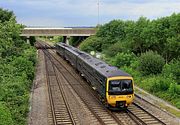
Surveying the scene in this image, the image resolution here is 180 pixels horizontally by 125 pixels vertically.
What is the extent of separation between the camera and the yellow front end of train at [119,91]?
77.8 ft

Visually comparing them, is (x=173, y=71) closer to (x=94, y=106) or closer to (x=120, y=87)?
(x=94, y=106)

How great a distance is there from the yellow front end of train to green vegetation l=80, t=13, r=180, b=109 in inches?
173

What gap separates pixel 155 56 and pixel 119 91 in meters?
13.2

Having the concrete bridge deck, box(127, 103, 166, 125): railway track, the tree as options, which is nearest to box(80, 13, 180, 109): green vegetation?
box(127, 103, 166, 125): railway track

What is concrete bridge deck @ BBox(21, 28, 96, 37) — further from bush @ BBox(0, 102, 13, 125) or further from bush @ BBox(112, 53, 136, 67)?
bush @ BBox(0, 102, 13, 125)

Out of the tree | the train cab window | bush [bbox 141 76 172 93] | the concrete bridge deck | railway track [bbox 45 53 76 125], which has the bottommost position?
railway track [bbox 45 53 76 125]

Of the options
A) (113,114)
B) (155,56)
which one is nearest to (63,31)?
(155,56)

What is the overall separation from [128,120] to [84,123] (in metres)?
2.81

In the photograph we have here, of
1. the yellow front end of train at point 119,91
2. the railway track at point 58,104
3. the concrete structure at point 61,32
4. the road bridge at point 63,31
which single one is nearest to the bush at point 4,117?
the railway track at point 58,104

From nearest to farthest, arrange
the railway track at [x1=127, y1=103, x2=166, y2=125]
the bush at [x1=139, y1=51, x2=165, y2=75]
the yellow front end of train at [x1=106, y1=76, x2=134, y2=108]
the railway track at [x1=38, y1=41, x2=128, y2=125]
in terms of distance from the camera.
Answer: the railway track at [x1=127, y1=103, x2=166, y2=125], the railway track at [x1=38, y1=41, x2=128, y2=125], the yellow front end of train at [x1=106, y1=76, x2=134, y2=108], the bush at [x1=139, y1=51, x2=165, y2=75]

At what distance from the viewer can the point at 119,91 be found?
2381 cm

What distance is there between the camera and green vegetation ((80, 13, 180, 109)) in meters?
30.5

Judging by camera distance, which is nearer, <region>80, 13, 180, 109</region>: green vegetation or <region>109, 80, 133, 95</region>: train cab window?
<region>109, 80, 133, 95</region>: train cab window

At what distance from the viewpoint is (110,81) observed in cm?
2361
